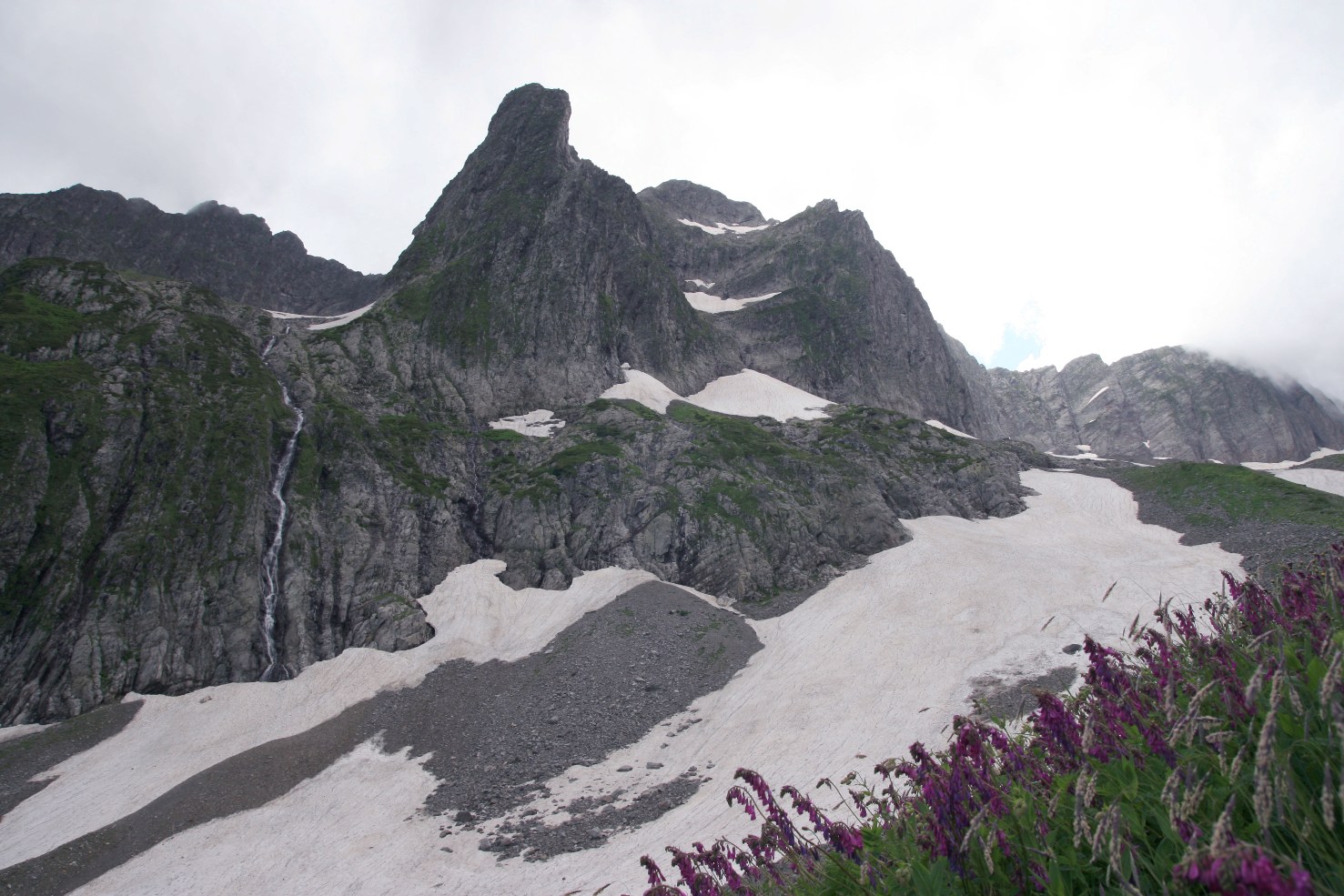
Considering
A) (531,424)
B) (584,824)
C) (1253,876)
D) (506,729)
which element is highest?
(531,424)

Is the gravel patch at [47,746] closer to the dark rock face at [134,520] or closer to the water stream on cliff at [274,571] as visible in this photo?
the dark rock face at [134,520]

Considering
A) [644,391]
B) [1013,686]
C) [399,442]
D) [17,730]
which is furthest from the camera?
[644,391]

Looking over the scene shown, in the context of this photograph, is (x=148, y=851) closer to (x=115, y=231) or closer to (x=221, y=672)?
(x=221, y=672)

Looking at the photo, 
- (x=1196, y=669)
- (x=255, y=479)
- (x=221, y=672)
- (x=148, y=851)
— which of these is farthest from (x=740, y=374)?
(x=1196, y=669)

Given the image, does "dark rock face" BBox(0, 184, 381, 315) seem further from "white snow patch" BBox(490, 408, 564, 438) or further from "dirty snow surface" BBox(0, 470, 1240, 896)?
"dirty snow surface" BBox(0, 470, 1240, 896)

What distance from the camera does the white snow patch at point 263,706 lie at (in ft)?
101

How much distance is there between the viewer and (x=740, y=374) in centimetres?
12775

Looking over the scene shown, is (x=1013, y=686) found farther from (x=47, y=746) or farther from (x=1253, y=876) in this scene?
(x=47, y=746)

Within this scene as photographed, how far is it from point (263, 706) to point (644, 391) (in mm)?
70863

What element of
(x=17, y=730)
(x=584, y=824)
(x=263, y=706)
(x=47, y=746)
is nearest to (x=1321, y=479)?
(x=584, y=824)

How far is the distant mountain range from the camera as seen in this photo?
4450 centimetres

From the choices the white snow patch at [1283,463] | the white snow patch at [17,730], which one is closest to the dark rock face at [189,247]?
the white snow patch at [17,730]

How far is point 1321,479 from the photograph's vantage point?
4112 inches

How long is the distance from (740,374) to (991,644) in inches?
3613
